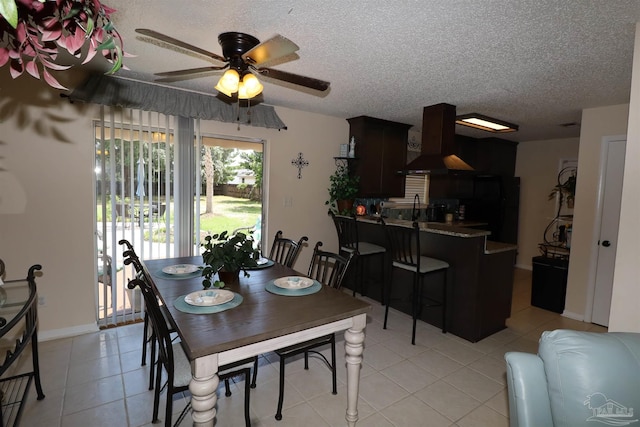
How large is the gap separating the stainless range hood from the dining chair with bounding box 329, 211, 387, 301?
3.18 ft

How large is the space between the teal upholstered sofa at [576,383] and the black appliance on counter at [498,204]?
16.6 ft

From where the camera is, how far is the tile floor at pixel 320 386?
6.68 ft

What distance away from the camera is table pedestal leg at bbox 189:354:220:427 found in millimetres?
1333

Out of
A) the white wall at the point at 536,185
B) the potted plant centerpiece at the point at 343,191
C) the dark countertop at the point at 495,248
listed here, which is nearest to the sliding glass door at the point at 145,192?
the potted plant centerpiece at the point at 343,191

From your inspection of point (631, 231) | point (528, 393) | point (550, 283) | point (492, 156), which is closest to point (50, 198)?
point (528, 393)

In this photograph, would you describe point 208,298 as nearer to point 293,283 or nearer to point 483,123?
point 293,283

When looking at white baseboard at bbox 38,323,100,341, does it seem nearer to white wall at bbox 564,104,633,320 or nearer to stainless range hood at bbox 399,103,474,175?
stainless range hood at bbox 399,103,474,175

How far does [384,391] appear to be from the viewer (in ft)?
7.65

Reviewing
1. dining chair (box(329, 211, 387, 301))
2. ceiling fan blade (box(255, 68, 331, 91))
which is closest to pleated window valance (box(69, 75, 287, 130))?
dining chair (box(329, 211, 387, 301))

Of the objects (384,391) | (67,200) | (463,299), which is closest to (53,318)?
(67,200)

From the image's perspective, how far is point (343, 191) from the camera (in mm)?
4391

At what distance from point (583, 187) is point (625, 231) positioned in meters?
2.25

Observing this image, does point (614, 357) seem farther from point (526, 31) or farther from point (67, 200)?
point (67, 200)

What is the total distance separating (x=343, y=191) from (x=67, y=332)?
10.9ft
